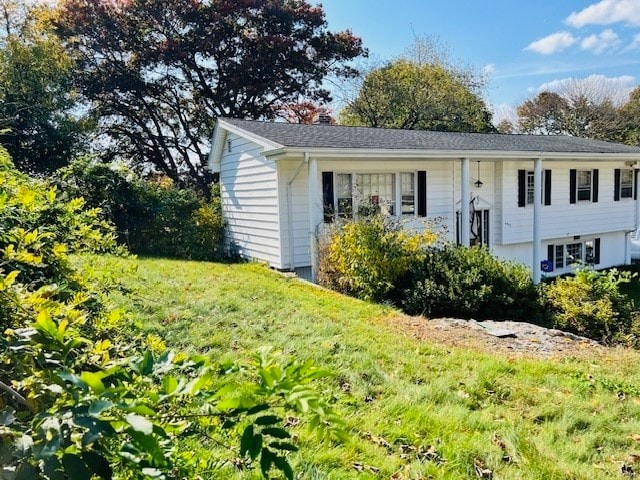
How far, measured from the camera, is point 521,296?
9.33m

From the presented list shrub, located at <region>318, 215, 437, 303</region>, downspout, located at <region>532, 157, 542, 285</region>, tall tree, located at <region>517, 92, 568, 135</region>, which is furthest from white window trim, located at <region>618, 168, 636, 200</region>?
tall tree, located at <region>517, 92, 568, 135</region>

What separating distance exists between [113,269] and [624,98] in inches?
1619

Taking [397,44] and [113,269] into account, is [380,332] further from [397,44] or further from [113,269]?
[397,44]

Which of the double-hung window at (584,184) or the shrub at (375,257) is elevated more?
the double-hung window at (584,184)

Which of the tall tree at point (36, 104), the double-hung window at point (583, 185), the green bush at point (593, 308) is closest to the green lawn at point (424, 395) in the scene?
the green bush at point (593, 308)

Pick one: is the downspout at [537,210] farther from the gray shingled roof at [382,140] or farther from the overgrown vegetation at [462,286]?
the overgrown vegetation at [462,286]

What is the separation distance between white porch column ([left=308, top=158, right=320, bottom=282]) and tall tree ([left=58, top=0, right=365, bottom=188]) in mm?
13152

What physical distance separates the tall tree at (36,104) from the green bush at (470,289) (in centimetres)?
1360

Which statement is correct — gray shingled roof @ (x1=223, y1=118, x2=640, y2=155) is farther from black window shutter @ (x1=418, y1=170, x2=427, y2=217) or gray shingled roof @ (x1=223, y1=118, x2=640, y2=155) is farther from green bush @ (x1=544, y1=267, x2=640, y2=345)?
green bush @ (x1=544, y1=267, x2=640, y2=345)

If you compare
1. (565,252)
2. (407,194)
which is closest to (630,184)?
(565,252)

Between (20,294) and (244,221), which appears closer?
(20,294)

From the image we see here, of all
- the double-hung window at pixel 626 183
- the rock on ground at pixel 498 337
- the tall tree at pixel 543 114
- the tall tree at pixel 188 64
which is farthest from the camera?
the tall tree at pixel 543 114

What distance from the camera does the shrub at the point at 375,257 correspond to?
29.6 feet

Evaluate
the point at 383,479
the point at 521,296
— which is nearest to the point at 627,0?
the point at 521,296
